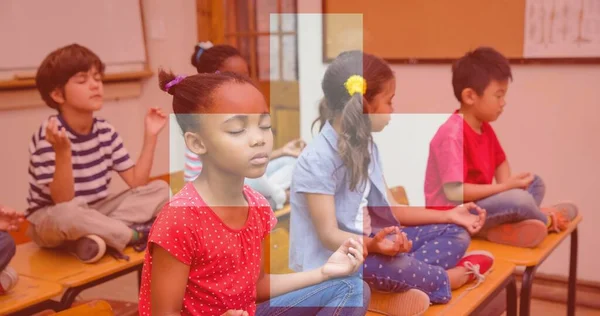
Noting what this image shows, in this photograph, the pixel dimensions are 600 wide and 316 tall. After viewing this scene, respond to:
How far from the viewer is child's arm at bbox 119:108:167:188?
5.66 ft

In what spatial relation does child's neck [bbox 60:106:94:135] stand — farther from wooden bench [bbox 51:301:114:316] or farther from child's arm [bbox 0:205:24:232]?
wooden bench [bbox 51:301:114:316]

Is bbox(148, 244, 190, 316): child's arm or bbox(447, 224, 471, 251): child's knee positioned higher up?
bbox(148, 244, 190, 316): child's arm

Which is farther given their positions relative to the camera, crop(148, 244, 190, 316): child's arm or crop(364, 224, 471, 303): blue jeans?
crop(364, 224, 471, 303): blue jeans

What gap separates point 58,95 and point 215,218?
3.51 ft

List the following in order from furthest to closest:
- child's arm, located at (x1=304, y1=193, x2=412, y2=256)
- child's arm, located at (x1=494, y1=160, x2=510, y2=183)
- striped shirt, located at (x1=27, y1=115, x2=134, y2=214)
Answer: child's arm, located at (x1=494, y1=160, x2=510, y2=183) < striped shirt, located at (x1=27, y1=115, x2=134, y2=214) < child's arm, located at (x1=304, y1=193, x2=412, y2=256)

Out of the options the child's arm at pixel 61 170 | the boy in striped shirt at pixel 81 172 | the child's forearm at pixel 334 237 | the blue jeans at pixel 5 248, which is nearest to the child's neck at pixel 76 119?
the boy in striped shirt at pixel 81 172

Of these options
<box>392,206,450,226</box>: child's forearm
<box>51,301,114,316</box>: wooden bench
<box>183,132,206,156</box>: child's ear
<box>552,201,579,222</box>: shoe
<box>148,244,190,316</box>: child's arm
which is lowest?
<box>552,201,579,222</box>: shoe

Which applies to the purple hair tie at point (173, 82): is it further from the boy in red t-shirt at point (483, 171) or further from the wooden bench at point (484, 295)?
the boy in red t-shirt at point (483, 171)

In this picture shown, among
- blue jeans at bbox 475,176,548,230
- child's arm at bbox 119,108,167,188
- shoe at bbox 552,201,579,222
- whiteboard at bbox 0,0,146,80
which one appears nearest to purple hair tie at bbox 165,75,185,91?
child's arm at bbox 119,108,167,188

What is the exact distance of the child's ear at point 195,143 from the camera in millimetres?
888

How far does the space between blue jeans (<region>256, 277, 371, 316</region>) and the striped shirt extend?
34.0 inches

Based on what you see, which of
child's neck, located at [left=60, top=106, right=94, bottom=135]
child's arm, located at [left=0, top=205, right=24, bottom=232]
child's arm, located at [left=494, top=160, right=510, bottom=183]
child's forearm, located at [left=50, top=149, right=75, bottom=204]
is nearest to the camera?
child's arm, located at [left=0, top=205, right=24, bottom=232]

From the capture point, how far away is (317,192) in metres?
1.26

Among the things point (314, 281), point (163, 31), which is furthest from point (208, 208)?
point (163, 31)
